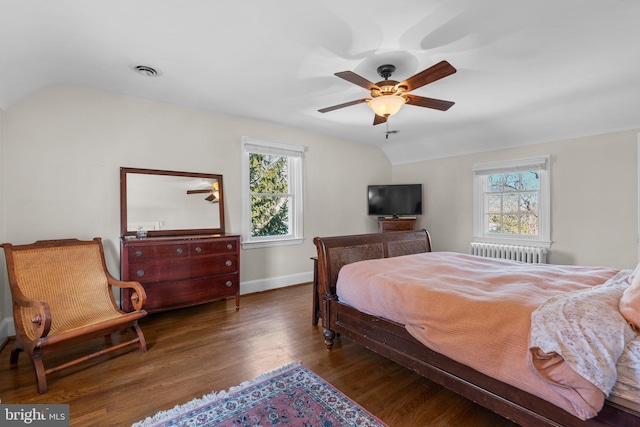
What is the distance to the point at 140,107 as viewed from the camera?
3.38 meters

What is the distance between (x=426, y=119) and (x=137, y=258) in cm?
397

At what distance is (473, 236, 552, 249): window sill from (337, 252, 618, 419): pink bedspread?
2154mm

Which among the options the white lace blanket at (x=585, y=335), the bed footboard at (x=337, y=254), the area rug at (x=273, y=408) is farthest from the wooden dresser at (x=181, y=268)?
the white lace blanket at (x=585, y=335)

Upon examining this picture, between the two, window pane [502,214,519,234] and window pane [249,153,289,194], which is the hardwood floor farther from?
window pane [502,214,519,234]

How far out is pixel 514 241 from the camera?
179 inches

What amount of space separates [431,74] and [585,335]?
5.90ft

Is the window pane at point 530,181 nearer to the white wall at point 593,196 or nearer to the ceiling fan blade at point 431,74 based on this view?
the white wall at point 593,196

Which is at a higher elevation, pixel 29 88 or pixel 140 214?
pixel 29 88

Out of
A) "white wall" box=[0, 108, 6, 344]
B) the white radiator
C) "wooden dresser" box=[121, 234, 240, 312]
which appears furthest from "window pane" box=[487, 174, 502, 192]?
"white wall" box=[0, 108, 6, 344]

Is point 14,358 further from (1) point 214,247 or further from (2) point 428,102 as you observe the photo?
(2) point 428,102

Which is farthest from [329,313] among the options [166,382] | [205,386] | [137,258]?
[137,258]

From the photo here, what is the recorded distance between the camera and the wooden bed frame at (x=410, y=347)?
129cm

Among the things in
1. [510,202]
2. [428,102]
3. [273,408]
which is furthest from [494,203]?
[273,408]

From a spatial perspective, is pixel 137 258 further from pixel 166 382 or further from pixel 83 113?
pixel 83 113
